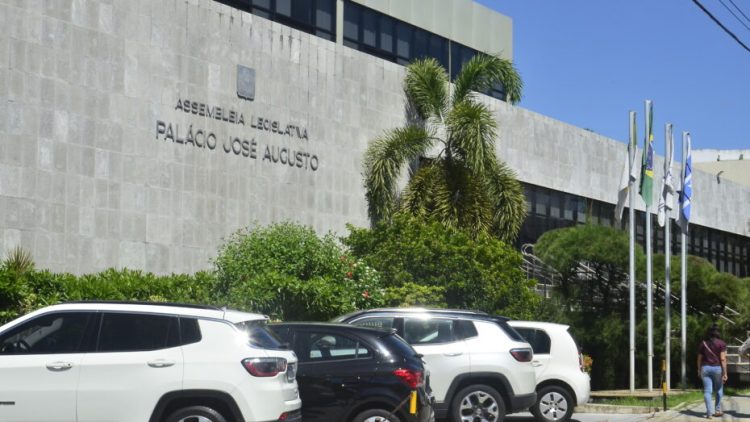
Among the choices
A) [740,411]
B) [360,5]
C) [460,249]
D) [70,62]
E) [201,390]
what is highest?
[360,5]

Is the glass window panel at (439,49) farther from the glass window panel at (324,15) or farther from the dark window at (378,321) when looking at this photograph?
the dark window at (378,321)

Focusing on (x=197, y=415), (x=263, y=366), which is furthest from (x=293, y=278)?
(x=197, y=415)

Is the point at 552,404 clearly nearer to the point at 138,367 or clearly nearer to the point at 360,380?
the point at 360,380

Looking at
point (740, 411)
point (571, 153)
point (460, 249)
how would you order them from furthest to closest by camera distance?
point (571, 153) < point (460, 249) < point (740, 411)

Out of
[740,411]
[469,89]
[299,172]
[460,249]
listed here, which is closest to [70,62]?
[299,172]

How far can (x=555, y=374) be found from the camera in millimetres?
18734

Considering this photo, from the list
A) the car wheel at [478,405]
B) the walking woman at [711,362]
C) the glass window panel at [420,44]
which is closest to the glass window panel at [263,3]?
the glass window panel at [420,44]

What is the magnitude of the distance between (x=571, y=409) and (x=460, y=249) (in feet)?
23.0

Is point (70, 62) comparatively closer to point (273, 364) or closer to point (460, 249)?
point (460, 249)

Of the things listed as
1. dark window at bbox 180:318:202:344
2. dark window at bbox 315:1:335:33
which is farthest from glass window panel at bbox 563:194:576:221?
dark window at bbox 180:318:202:344

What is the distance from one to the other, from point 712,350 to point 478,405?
6.31 meters

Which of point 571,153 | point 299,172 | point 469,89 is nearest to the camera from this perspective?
point 299,172

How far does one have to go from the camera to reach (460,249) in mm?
25219

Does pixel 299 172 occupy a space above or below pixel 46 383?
above
